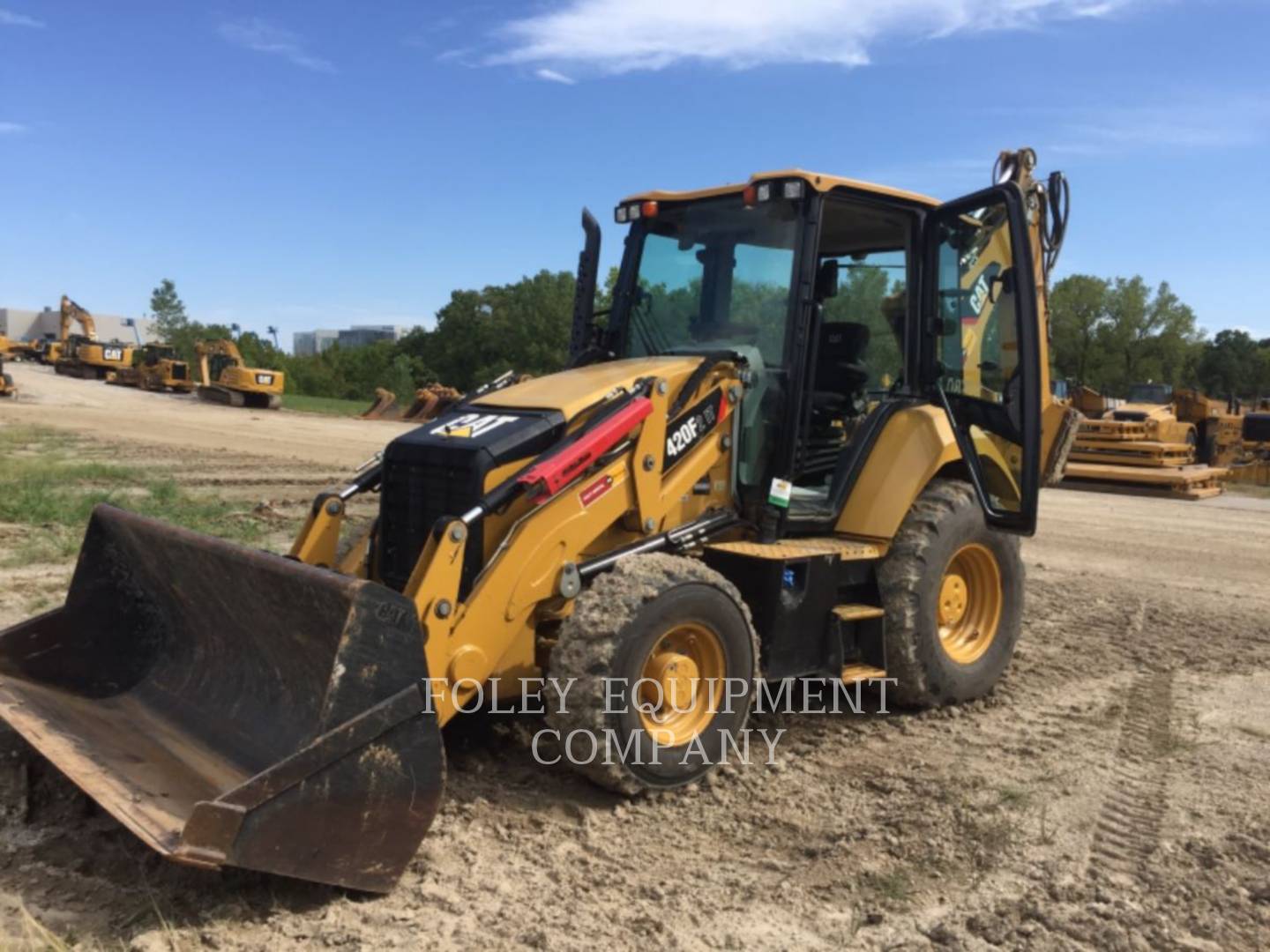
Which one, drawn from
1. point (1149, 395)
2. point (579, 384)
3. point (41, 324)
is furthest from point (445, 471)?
point (41, 324)

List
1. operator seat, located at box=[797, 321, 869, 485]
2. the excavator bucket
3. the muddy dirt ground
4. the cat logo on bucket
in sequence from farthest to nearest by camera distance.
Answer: the excavator bucket → operator seat, located at box=[797, 321, 869, 485] → the cat logo on bucket → the muddy dirt ground

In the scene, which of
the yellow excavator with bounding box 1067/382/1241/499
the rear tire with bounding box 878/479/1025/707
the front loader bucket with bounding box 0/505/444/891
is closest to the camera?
the front loader bucket with bounding box 0/505/444/891

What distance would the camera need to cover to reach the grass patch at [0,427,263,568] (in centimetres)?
903

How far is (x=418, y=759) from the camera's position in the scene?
3410 millimetres

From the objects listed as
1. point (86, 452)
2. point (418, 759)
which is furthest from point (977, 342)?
point (86, 452)

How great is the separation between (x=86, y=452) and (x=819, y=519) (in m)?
15.5

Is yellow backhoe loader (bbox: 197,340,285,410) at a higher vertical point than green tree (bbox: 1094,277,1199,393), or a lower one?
lower

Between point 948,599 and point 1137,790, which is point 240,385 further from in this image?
point 1137,790

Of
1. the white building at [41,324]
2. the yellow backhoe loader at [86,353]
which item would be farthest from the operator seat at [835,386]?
the white building at [41,324]

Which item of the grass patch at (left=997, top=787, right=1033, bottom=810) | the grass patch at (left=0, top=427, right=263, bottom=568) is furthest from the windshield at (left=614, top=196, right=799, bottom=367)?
the grass patch at (left=0, top=427, right=263, bottom=568)

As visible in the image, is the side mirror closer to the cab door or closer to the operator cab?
the operator cab

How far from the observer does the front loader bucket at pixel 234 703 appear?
10.3 feet

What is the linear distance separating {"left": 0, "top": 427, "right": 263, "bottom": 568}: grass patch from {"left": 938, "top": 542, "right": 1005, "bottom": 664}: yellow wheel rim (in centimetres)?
562

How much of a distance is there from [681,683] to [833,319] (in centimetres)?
229
